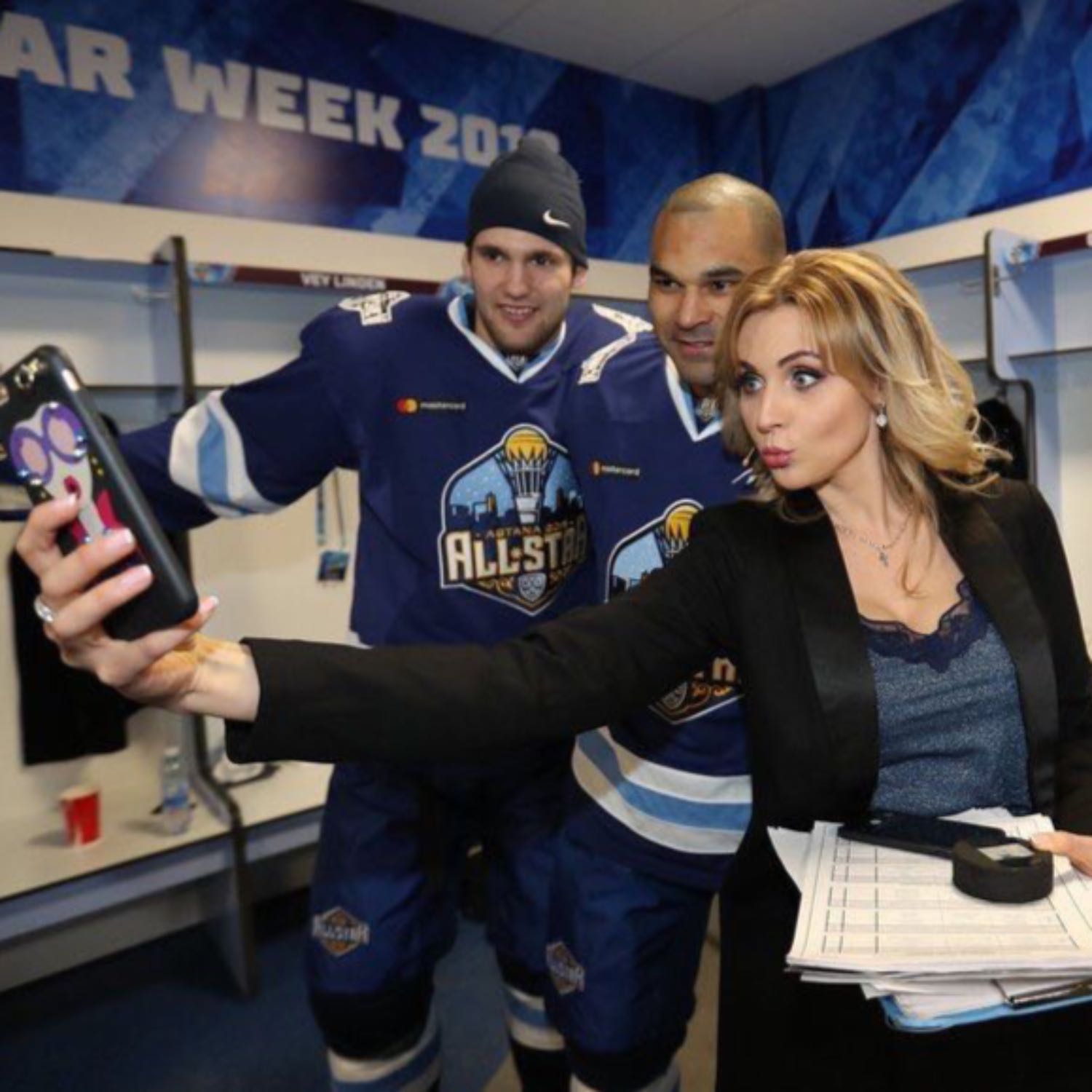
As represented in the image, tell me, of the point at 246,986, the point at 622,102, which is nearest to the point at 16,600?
the point at 246,986

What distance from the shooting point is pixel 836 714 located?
Result: 914mm

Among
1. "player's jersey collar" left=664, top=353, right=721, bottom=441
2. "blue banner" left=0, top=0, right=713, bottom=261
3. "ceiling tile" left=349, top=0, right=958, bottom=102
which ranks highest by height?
"ceiling tile" left=349, top=0, right=958, bottom=102

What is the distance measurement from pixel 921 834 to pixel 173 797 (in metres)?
1.98

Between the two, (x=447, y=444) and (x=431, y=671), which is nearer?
(x=431, y=671)

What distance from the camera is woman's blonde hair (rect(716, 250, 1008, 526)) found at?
0.99 m

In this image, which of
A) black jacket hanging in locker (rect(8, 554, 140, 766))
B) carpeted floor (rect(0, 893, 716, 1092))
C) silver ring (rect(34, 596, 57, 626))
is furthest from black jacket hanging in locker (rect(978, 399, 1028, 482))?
silver ring (rect(34, 596, 57, 626))

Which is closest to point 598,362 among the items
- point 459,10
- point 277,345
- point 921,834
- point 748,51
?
point 921,834

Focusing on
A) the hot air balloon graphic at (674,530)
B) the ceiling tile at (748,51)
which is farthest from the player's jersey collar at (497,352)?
the ceiling tile at (748,51)

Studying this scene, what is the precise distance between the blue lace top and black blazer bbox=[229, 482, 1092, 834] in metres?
0.02

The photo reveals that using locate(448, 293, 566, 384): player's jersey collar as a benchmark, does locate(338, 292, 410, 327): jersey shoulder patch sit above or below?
above

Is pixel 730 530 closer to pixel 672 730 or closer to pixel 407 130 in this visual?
pixel 672 730

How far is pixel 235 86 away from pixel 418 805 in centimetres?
225

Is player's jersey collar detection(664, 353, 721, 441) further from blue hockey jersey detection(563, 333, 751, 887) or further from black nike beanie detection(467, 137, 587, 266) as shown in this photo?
black nike beanie detection(467, 137, 587, 266)

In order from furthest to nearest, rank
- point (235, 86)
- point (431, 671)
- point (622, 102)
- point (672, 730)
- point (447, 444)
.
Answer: point (622, 102) < point (235, 86) < point (447, 444) < point (672, 730) < point (431, 671)
